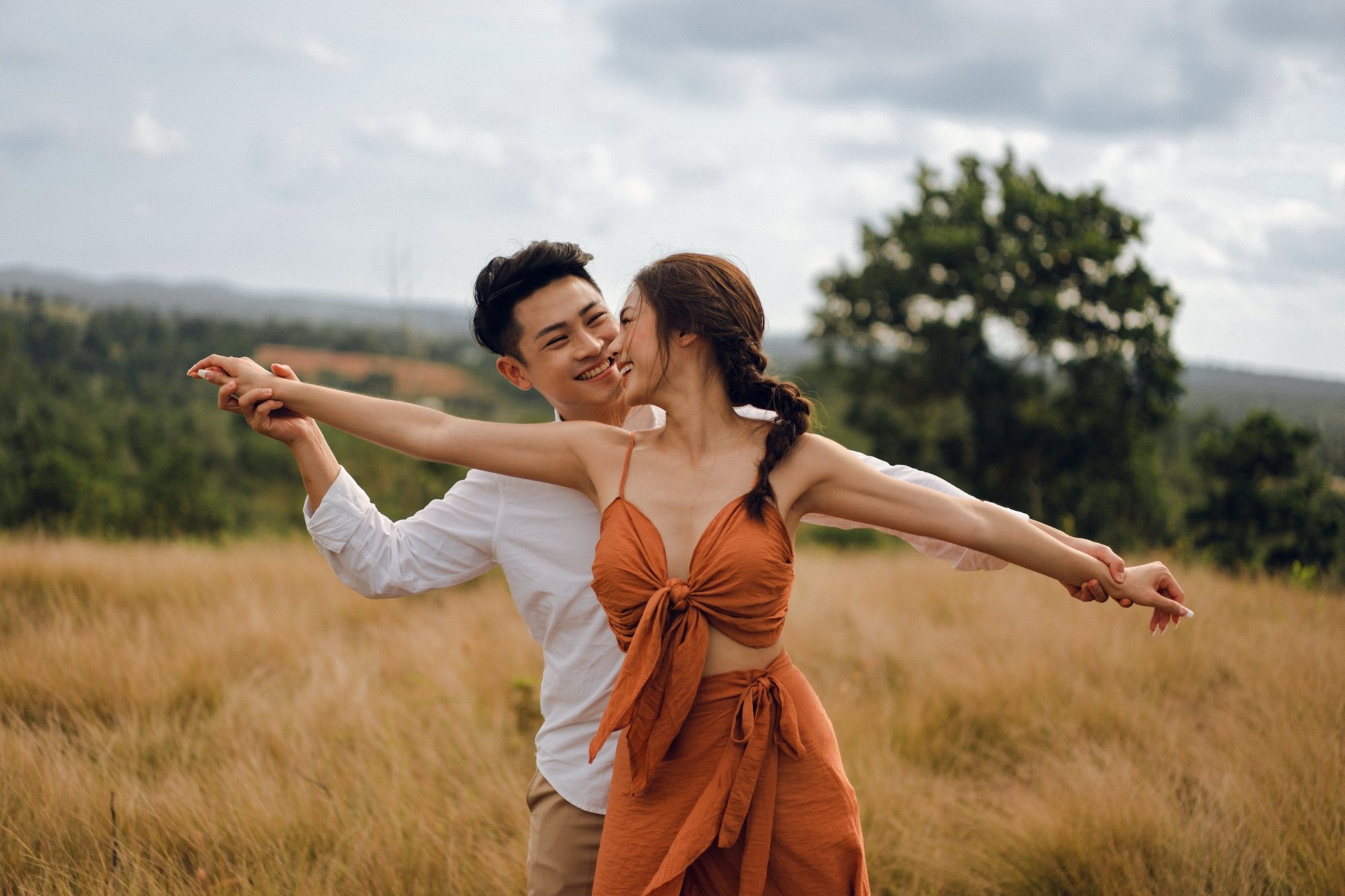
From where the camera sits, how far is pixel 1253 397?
454 inches

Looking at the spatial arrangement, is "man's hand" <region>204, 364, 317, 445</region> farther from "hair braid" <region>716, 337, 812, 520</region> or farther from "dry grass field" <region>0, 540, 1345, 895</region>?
"dry grass field" <region>0, 540, 1345, 895</region>

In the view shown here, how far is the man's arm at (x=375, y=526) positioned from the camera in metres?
2.22

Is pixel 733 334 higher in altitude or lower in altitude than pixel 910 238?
lower

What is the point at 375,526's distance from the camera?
2277 mm

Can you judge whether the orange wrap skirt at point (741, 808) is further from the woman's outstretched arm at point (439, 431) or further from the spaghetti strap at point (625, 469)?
the woman's outstretched arm at point (439, 431)

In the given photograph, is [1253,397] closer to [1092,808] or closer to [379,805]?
[1092,808]

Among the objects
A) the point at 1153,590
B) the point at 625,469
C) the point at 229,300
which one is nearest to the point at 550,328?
the point at 625,469

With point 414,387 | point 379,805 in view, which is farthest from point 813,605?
point 414,387

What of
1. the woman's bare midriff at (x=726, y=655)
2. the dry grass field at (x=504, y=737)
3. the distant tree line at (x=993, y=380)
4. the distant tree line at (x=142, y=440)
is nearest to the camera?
the woman's bare midriff at (x=726, y=655)

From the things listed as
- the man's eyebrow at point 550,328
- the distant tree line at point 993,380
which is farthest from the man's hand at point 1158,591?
the distant tree line at point 993,380

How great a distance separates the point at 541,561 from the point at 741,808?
742 mm

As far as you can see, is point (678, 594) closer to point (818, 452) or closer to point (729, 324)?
point (818, 452)

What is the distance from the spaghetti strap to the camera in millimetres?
2088

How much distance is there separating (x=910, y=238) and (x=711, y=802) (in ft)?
54.4
